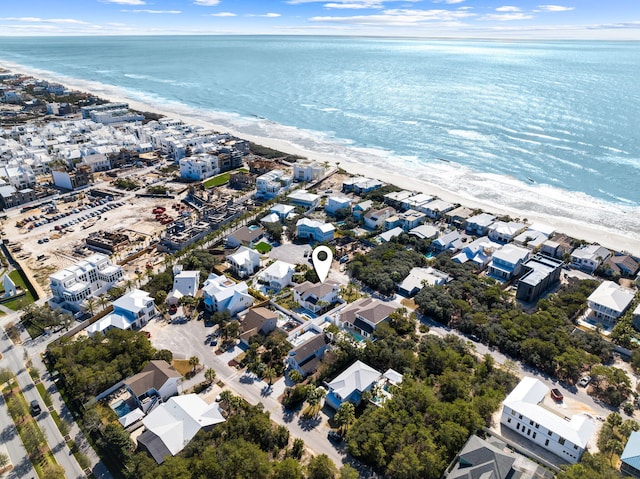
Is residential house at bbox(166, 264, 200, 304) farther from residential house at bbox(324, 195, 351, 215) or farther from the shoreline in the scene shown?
the shoreline

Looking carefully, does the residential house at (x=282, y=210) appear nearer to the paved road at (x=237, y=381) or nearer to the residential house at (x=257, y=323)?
the residential house at (x=257, y=323)

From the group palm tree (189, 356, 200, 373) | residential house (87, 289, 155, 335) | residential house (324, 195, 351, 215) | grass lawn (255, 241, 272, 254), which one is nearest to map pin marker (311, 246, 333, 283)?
grass lawn (255, 241, 272, 254)

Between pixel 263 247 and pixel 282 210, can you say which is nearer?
pixel 263 247

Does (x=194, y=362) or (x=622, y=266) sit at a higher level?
(x=622, y=266)

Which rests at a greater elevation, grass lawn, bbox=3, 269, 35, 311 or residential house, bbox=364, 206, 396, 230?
residential house, bbox=364, 206, 396, 230

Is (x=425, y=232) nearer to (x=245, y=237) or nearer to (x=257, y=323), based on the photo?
(x=245, y=237)

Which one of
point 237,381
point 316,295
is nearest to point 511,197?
point 316,295

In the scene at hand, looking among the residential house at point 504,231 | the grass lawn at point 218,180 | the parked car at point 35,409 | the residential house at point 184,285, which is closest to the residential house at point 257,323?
the residential house at point 184,285
